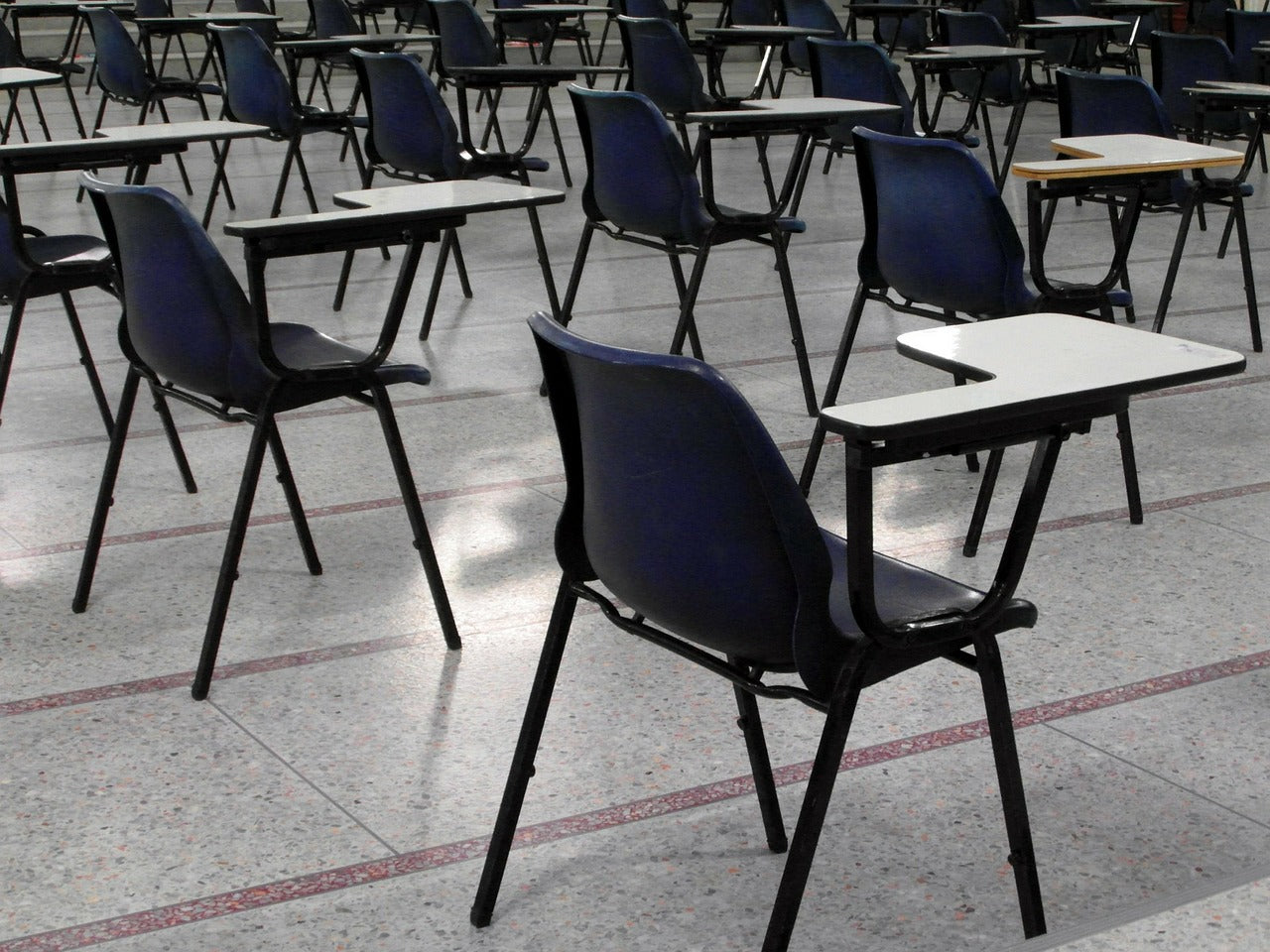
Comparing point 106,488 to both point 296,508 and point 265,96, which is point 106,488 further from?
point 265,96

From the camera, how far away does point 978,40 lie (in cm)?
788

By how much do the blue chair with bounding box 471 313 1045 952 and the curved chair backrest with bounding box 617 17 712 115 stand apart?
534 centimetres

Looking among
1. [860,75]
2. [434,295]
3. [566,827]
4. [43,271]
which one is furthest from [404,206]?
[860,75]

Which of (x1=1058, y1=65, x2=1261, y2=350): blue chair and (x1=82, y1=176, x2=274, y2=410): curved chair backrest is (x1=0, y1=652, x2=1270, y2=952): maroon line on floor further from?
(x1=1058, y1=65, x2=1261, y2=350): blue chair

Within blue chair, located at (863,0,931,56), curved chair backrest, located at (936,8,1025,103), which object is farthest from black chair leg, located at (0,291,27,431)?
blue chair, located at (863,0,931,56)

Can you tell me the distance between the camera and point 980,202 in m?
3.18

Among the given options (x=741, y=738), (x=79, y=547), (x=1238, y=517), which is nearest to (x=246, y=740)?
(x=741, y=738)

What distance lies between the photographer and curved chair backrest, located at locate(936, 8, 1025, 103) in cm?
778

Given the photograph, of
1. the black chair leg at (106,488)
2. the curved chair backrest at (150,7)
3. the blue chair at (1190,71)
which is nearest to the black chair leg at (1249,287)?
the blue chair at (1190,71)

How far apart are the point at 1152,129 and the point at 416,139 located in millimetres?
2210

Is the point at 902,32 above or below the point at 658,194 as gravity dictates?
Answer: below

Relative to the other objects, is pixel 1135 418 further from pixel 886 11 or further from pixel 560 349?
pixel 886 11

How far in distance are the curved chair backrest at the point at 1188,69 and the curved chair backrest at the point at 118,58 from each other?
4334 mm

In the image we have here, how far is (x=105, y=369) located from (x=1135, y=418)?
280cm
